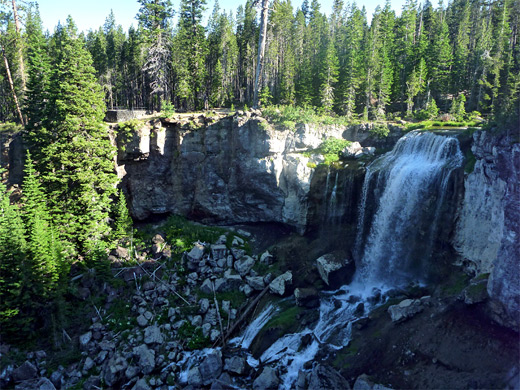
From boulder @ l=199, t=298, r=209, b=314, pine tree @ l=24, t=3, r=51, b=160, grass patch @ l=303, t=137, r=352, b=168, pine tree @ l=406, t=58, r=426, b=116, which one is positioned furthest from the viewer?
pine tree @ l=406, t=58, r=426, b=116

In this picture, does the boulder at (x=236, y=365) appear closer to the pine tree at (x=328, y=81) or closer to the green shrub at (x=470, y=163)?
the green shrub at (x=470, y=163)

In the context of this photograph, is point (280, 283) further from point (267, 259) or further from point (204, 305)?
point (204, 305)

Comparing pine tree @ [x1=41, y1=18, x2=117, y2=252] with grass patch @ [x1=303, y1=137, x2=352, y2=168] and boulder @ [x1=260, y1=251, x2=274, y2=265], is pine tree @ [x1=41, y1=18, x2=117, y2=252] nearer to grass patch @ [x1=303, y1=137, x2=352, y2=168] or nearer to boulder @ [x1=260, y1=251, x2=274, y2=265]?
boulder @ [x1=260, y1=251, x2=274, y2=265]

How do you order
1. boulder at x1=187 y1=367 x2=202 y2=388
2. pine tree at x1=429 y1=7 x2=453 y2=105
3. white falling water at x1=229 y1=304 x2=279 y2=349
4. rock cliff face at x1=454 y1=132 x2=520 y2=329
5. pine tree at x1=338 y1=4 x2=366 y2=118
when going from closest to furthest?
rock cliff face at x1=454 y1=132 x2=520 y2=329 → boulder at x1=187 y1=367 x2=202 y2=388 → white falling water at x1=229 y1=304 x2=279 y2=349 → pine tree at x1=338 y1=4 x2=366 y2=118 → pine tree at x1=429 y1=7 x2=453 y2=105

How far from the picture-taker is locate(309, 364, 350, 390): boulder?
50.7ft

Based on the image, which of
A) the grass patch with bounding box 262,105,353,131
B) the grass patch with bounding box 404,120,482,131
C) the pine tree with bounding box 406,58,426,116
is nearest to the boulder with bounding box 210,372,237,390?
the grass patch with bounding box 262,105,353,131

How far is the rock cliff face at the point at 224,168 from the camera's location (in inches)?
1107

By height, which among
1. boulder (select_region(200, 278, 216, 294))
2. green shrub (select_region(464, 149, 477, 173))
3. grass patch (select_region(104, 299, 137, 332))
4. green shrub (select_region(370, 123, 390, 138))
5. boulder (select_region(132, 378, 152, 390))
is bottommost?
boulder (select_region(132, 378, 152, 390))

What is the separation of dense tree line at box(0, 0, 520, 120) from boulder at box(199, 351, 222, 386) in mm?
25513

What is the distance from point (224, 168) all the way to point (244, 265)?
8.94m

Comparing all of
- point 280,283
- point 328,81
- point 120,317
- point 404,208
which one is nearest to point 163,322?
point 120,317

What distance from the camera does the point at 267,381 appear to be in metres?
16.8

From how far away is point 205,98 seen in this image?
4288 centimetres

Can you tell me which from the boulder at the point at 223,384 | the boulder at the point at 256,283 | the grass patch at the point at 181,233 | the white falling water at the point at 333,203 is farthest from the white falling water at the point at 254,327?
the grass patch at the point at 181,233
